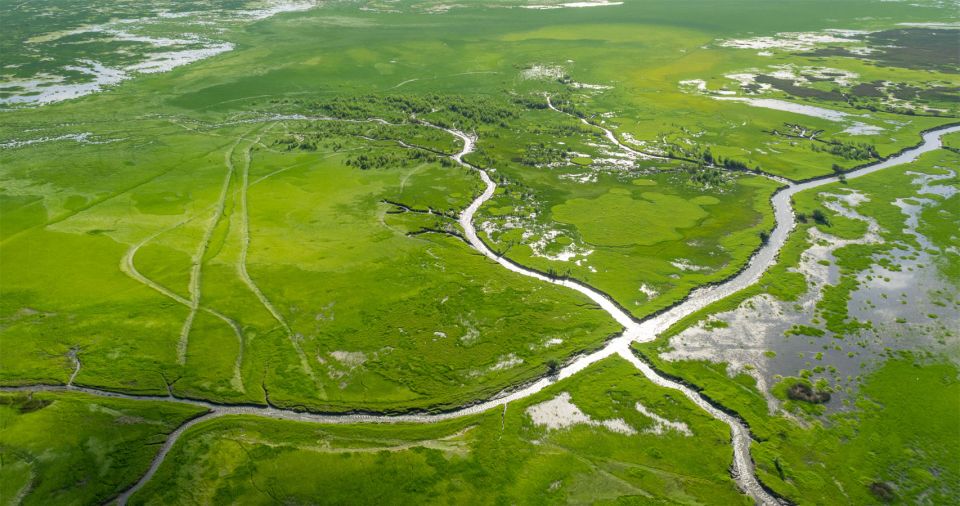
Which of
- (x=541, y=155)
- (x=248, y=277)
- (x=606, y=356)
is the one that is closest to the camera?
(x=606, y=356)

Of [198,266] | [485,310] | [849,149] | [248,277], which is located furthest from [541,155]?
[198,266]

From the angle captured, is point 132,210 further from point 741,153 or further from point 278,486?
point 741,153

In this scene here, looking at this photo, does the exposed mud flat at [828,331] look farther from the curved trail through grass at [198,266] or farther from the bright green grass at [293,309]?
the curved trail through grass at [198,266]

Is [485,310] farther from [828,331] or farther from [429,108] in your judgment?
[429,108]

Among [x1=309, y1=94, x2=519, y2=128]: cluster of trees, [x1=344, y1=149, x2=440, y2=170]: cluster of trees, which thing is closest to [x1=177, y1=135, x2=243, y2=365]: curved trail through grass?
[x1=344, y1=149, x2=440, y2=170]: cluster of trees

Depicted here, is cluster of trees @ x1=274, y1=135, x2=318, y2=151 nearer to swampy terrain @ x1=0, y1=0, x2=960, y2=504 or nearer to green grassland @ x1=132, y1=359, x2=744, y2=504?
swampy terrain @ x1=0, y1=0, x2=960, y2=504

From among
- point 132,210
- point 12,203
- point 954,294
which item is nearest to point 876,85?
point 954,294
